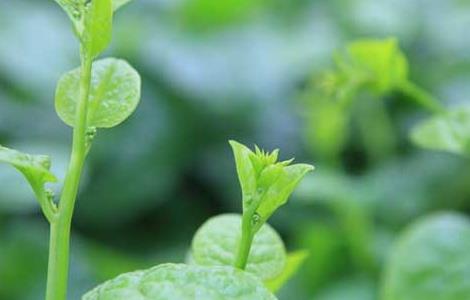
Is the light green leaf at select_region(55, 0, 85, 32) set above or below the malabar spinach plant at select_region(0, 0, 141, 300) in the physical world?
above

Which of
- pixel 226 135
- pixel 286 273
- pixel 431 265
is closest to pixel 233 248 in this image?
pixel 286 273

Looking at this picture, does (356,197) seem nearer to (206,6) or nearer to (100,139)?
(100,139)

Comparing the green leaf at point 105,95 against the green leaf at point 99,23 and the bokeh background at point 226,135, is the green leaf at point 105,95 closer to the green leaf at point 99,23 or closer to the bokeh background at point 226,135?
the green leaf at point 99,23

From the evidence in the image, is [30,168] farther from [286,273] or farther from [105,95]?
[286,273]

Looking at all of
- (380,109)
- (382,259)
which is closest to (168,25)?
(380,109)

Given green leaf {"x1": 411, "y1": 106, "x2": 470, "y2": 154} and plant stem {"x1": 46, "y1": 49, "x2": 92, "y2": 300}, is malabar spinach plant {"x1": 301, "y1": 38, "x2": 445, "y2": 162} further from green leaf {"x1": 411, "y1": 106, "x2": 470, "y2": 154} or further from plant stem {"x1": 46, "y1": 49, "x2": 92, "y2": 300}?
plant stem {"x1": 46, "y1": 49, "x2": 92, "y2": 300}

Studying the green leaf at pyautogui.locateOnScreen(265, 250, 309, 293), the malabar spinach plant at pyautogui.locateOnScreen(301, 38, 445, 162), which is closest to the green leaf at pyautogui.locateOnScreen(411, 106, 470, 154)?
the malabar spinach plant at pyautogui.locateOnScreen(301, 38, 445, 162)
